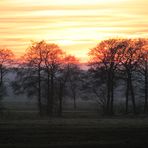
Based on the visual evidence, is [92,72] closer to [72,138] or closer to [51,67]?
[51,67]

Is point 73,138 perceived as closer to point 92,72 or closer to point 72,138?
point 72,138

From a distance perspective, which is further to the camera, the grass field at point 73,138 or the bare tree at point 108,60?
the bare tree at point 108,60

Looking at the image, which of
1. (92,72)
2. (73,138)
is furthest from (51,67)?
(73,138)

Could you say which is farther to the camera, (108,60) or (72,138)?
(108,60)

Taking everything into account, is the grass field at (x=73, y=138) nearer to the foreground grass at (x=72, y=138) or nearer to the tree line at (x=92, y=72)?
the foreground grass at (x=72, y=138)

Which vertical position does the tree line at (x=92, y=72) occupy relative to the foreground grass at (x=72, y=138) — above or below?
above

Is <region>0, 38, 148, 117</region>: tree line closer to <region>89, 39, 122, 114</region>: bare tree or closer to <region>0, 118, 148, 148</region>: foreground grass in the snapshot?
<region>89, 39, 122, 114</region>: bare tree

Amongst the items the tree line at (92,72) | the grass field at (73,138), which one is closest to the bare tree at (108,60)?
the tree line at (92,72)

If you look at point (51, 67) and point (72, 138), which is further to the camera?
point (51, 67)

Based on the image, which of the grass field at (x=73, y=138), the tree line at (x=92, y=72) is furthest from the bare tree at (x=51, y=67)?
the grass field at (x=73, y=138)

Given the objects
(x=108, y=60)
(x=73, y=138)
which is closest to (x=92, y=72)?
(x=108, y=60)

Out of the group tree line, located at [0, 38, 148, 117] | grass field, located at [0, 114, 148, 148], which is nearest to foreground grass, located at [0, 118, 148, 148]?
grass field, located at [0, 114, 148, 148]

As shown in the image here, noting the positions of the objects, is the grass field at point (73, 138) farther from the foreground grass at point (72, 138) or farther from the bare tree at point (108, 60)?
the bare tree at point (108, 60)

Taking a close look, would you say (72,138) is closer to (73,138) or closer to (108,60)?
(73,138)
